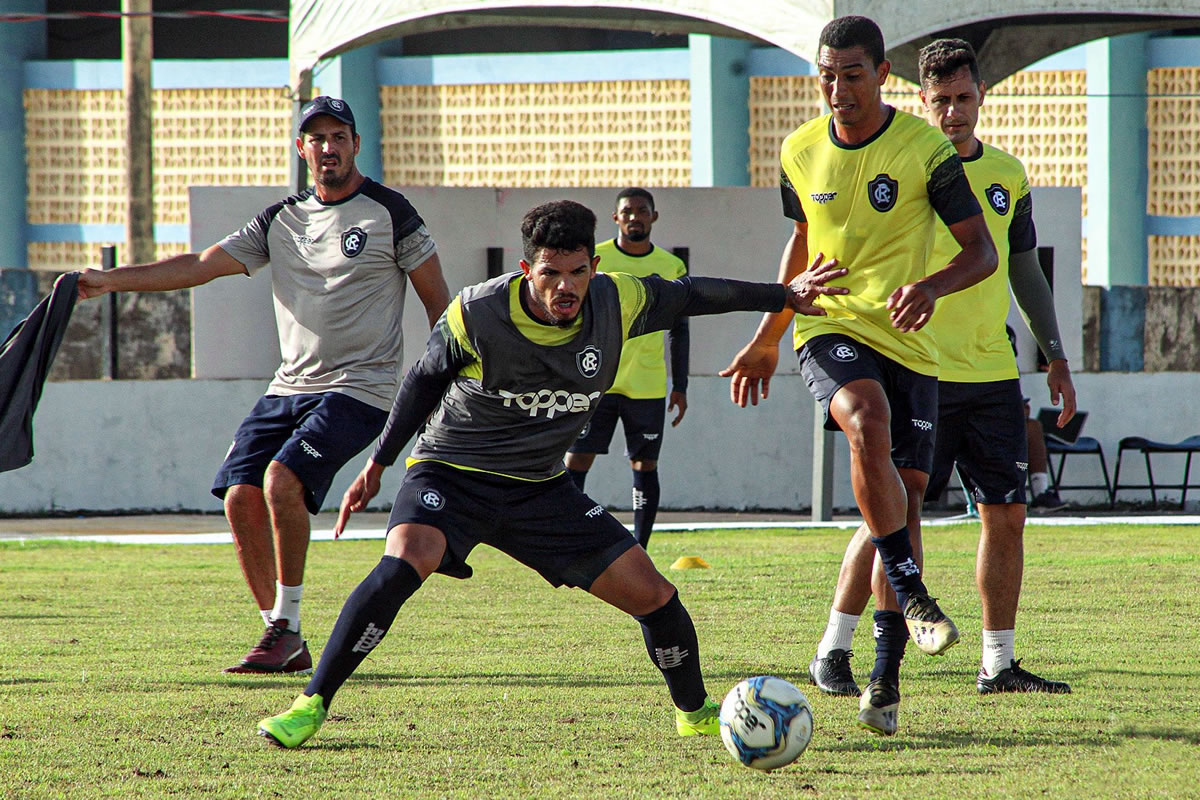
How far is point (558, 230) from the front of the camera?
4637 mm

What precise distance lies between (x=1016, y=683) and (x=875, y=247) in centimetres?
160

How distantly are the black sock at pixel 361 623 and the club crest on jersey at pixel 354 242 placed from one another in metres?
2.16

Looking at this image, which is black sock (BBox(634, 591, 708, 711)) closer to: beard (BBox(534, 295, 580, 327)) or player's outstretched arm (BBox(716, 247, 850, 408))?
player's outstretched arm (BBox(716, 247, 850, 408))

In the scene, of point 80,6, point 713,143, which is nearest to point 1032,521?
point 713,143

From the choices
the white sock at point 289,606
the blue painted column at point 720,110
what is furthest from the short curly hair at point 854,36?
the blue painted column at point 720,110

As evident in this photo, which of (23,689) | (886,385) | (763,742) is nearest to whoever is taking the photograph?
(763,742)

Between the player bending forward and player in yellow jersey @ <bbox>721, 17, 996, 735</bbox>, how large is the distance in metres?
0.68

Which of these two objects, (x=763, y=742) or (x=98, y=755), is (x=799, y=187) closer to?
(x=763, y=742)

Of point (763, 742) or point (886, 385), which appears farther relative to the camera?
point (886, 385)

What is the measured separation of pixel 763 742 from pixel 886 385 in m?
1.43

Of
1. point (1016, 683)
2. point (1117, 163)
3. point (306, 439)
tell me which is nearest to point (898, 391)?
point (1016, 683)

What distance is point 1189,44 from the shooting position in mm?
24891

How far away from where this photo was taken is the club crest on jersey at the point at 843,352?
16.9 feet

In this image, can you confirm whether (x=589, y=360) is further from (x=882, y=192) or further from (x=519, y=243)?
(x=519, y=243)
